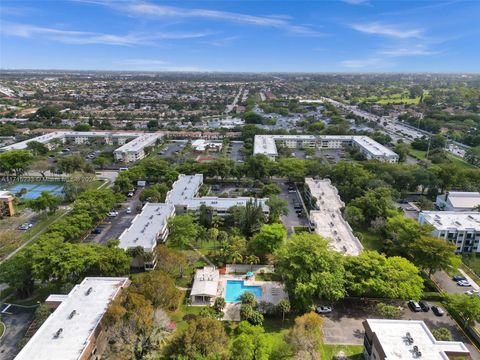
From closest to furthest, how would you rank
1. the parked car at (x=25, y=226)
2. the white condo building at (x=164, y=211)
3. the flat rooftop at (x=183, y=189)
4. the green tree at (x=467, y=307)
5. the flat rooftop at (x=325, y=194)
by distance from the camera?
the green tree at (x=467, y=307) < the white condo building at (x=164, y=211) < the parked car at (x=25, y=226) < the flat rooftop at (x=325, y=194) < the flat rooftop at (x=183, y=189)

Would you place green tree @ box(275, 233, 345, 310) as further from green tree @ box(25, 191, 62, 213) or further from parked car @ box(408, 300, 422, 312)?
green tree @ box(25, 191, 62, 213)

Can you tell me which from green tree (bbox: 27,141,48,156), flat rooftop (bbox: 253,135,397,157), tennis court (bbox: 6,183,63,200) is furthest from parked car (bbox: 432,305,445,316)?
green tree (bbox: 27,141,48,156)

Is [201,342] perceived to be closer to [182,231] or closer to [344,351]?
[344,351]

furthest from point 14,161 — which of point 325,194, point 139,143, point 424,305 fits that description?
point 424,305

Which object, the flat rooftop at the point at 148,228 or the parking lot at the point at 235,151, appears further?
the parking lot at the point at 235,151

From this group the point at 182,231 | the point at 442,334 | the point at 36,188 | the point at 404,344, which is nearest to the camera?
the point at 404,344

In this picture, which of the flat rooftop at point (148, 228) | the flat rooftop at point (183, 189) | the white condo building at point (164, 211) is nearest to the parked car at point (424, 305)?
the white condo building at point (164, 211)

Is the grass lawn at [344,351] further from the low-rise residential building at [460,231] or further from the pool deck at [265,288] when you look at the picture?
the low-rise residential building at [460,231]
